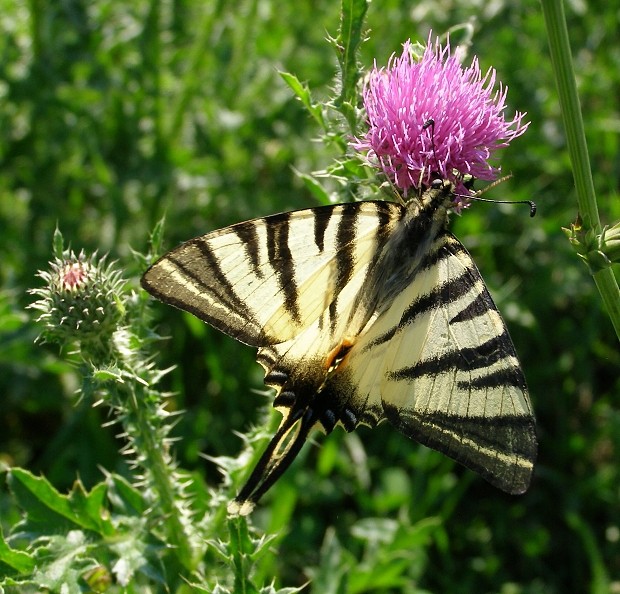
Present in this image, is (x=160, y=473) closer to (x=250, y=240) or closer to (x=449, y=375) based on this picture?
(x=250, y=240)

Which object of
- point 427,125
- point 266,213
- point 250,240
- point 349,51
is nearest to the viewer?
point 250,240

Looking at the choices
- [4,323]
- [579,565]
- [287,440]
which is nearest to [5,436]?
[4,323]

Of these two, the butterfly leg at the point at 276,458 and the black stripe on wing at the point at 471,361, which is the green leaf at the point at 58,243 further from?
the black stripe on wing at the point at 471,361

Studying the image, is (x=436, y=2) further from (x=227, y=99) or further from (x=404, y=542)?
(x=404, y=542)

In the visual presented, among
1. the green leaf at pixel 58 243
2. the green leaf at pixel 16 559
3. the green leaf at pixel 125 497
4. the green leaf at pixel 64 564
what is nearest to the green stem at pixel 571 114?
the green leaf at pixel 58 243

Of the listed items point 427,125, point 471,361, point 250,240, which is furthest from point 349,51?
point 471,361

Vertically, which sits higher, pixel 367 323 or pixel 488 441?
pixel 367 323

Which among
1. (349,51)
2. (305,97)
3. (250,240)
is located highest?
(349,51)
